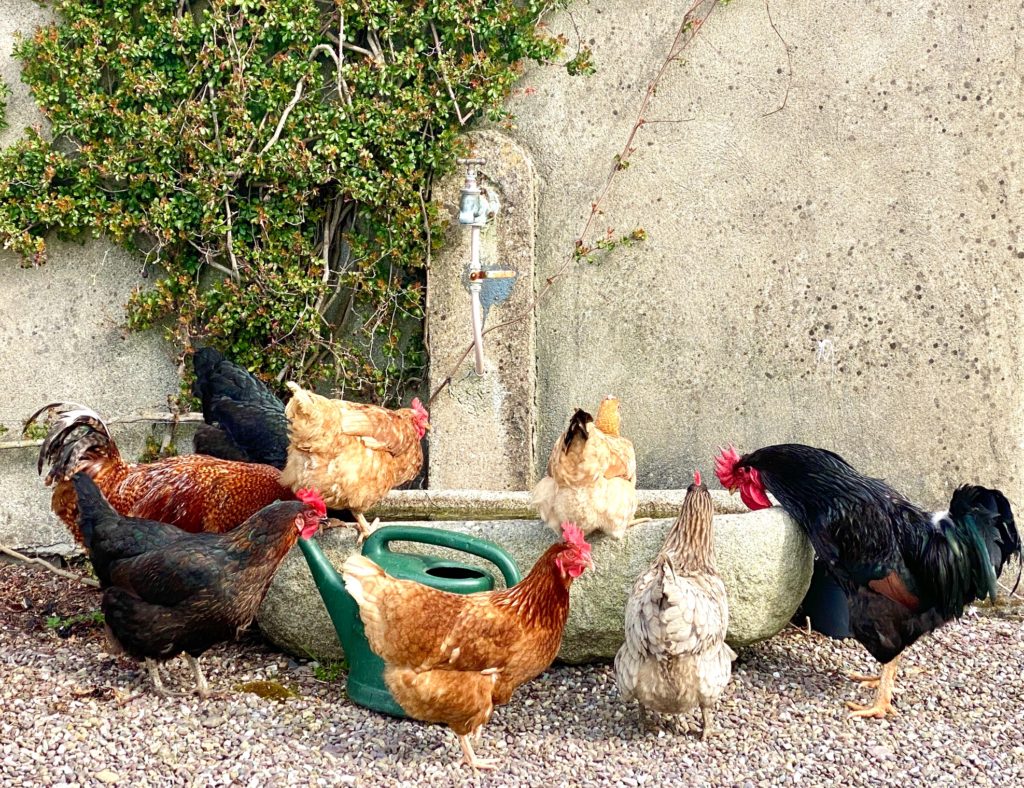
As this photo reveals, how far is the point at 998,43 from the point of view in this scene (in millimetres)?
5109

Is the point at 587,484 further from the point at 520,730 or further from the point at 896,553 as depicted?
the point at 896,553

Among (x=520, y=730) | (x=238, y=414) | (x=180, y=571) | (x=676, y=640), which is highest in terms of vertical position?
(x=238, y=414)

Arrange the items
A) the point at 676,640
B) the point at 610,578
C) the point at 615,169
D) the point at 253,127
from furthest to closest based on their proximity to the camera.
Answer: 1. the point at 615,169
2. the point at 253,127
3. the point at 610,578
4. the point at 676,640

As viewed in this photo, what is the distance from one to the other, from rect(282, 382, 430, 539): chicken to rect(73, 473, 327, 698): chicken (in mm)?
236

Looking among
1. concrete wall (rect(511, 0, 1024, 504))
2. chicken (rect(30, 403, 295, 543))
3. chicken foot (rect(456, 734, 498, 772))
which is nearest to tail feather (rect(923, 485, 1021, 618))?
concrete wall (rect(511, 0, 1024, 504))

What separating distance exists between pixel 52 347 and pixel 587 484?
3.42 metres

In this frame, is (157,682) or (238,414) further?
(238,414)

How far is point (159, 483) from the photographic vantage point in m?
4.40

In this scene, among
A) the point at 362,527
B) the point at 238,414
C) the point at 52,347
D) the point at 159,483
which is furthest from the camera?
the point at 52,347

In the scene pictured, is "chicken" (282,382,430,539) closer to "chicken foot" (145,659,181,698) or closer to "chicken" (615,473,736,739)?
"chicken foot" (145,659,181,698)

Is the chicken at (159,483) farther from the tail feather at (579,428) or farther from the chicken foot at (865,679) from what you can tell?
the chicken foot at (865,679)

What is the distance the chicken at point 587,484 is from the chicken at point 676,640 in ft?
1.02

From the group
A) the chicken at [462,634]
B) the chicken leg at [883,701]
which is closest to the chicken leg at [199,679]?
the chicken at [462,634]

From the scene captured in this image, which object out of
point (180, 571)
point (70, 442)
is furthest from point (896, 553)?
point (70, 442)
